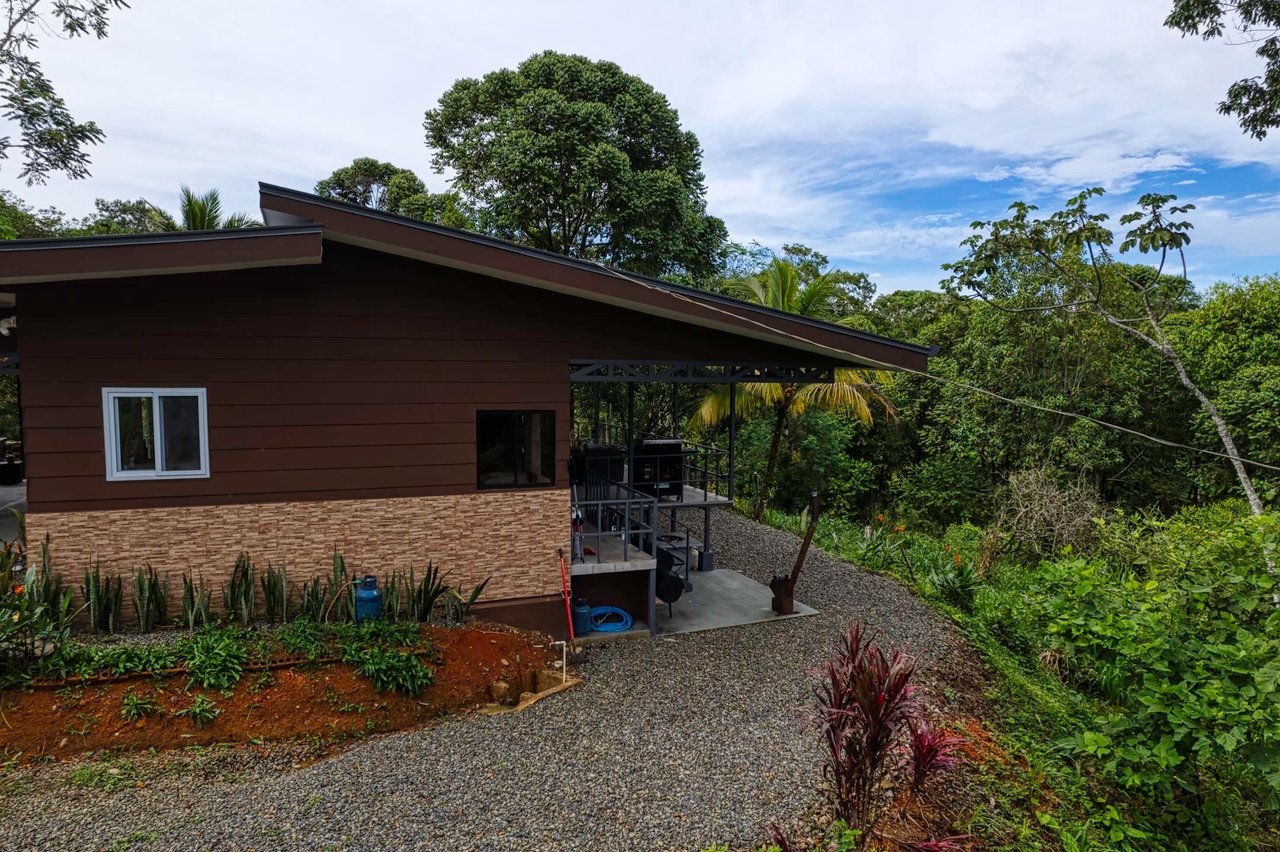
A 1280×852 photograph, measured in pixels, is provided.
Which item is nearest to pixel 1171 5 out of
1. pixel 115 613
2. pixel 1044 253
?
pixel 1044 253

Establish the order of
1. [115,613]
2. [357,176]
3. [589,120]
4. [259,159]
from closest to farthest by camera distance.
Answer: [115,613] → [589,120] → [357,176] → [259,159]

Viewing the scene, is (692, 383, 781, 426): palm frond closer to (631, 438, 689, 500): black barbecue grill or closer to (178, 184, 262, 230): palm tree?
(631, 438, 689, 500): black barbecue grill

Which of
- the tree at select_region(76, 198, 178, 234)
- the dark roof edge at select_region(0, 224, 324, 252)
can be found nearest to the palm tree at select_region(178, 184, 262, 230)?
the dark roof edge at select_region(0, 224, 324, 252)

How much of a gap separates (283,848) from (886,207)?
42.4 m

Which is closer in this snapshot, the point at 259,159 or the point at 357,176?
the point at 357,176

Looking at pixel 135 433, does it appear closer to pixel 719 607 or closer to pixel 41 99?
pixel 719 607

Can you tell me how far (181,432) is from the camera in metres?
6.42

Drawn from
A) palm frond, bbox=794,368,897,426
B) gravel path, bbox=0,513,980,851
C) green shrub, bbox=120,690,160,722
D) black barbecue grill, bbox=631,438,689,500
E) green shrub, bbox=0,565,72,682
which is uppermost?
palm frond, bbox=794,368,897,426

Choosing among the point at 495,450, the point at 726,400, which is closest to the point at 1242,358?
the point at 726,400

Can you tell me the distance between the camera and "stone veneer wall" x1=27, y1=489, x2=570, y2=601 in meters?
6.26

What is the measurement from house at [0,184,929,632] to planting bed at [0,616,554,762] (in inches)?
54.2

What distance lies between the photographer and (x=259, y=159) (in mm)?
30031

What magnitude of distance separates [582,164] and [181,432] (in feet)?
45.2

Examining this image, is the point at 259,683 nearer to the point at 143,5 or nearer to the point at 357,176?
the point at 143,5
